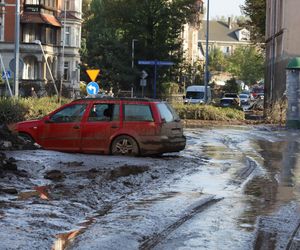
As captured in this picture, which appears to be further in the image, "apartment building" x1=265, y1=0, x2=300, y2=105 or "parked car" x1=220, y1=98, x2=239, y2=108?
"parked car" x1=220, y1=98, x2=239, y2=108

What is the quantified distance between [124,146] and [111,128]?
547 millimetres

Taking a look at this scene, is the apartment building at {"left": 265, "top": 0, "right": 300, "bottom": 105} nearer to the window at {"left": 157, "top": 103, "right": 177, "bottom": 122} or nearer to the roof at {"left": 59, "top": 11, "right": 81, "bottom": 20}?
the window at {"left": 157, "top": 103, "right": 177, "bottom": 122}

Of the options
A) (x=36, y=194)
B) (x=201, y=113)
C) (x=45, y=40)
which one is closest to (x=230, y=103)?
(x=201, y=113)

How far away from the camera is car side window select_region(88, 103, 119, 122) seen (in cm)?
1579

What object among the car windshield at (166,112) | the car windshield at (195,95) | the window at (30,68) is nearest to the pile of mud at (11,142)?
the car windshield at (166,112)

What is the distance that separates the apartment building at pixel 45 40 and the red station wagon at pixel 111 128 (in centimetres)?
4350

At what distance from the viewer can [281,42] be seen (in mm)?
37531

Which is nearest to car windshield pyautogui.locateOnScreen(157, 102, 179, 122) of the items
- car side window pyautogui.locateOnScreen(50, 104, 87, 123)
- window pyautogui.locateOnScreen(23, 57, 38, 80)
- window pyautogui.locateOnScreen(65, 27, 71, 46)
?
car side window pyautogui.locateOnScreen(50, 104, 87, 123)

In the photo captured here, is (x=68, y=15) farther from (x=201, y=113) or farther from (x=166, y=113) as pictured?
(x=166, y=113)

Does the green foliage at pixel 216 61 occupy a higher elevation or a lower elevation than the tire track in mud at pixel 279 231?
higher

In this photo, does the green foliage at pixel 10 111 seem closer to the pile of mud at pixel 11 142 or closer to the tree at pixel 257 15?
the pile of mud at pixel 11 142

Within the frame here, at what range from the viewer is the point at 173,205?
31.4ft

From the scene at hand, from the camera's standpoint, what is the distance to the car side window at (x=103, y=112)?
15789 mm

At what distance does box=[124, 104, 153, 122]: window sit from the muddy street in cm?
112
